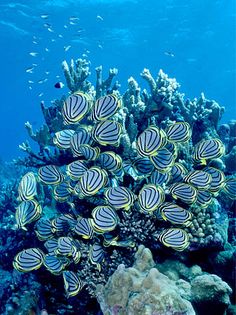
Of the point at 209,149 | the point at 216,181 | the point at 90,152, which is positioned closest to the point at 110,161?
the point at 90,152

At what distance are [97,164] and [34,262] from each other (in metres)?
1.44

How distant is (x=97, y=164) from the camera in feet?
14.7

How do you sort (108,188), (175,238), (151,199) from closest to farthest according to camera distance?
(151,199) → (175,238) → (108,188)

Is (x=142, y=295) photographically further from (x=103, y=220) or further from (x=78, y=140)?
(x=78, y=140)

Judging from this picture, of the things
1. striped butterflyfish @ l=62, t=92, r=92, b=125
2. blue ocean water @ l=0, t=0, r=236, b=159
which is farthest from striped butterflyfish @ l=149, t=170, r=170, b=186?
blue ocean water @ l=0, t=0, r=236, b=159

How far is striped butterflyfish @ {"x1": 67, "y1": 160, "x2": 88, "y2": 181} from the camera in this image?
168 inches

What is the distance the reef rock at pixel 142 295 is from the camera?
2799mm

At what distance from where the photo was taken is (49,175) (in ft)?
14.6

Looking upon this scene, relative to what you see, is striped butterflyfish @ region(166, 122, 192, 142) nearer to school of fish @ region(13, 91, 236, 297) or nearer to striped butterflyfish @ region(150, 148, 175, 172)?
school of fish @ region(13, 91, 236, 297)

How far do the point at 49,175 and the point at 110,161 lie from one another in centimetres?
84

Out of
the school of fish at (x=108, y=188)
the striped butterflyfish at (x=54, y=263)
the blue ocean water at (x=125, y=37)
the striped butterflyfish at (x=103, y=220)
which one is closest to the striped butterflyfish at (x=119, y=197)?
the school of fish at (x=108, y=188)

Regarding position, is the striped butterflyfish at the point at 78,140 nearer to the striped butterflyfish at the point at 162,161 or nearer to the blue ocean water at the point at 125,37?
the striped butterflyfish at the point at 162,161

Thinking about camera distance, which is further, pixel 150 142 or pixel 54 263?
pixel 54 263

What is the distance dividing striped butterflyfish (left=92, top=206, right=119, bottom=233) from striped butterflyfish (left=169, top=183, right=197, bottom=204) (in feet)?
2.67
